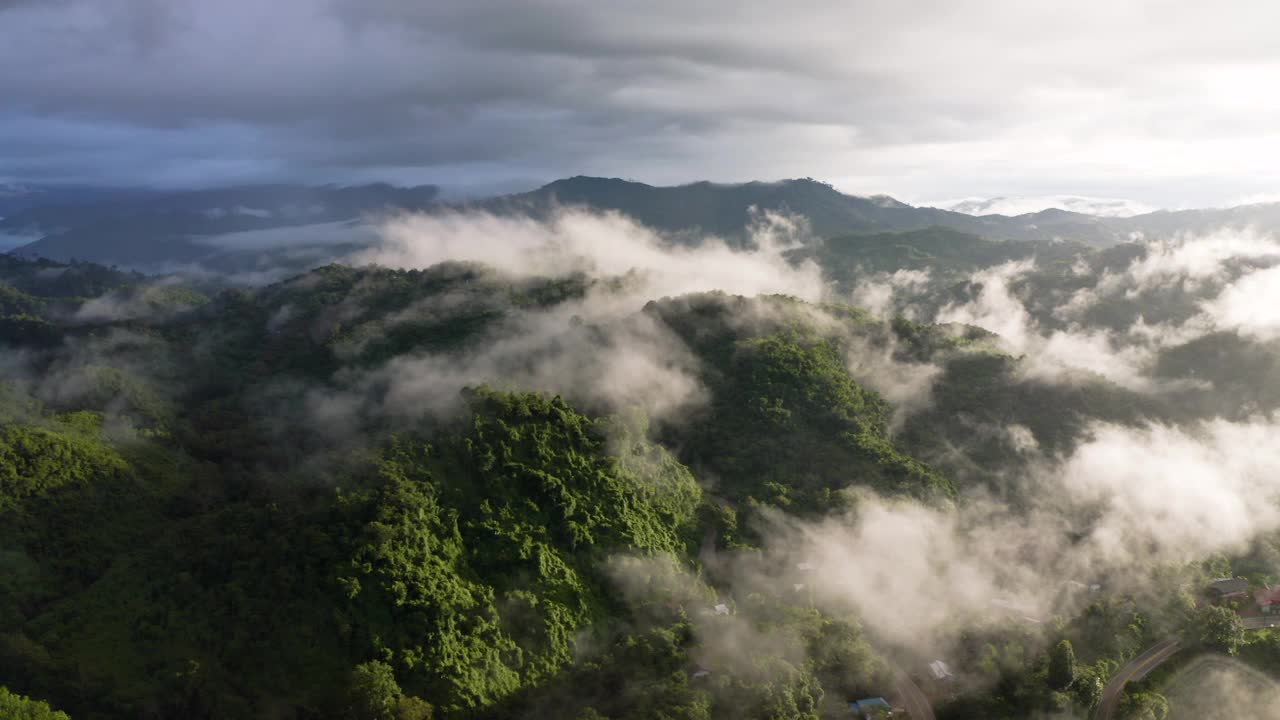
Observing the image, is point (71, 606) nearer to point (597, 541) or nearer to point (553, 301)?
point (597, 541)

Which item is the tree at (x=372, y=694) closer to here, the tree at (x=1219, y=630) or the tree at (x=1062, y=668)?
the tree at (x=1062, y=668)

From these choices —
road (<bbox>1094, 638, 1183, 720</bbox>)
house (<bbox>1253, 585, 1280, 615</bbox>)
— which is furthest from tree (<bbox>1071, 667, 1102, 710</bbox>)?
house (<bbox>1253, 585, 1280, 615</bbox>)

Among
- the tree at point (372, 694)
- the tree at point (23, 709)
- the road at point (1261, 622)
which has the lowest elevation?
the road at point (1261, 622)

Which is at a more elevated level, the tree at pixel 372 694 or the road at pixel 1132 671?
the tree at pixel 372 694

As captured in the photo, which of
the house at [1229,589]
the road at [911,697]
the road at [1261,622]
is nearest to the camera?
the road at [911,697]

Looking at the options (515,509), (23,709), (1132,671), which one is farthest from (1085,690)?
(23,709)

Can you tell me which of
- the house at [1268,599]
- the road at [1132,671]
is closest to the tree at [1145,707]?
the road at [1132,671]

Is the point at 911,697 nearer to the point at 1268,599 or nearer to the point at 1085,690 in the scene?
the point at 1085,690
